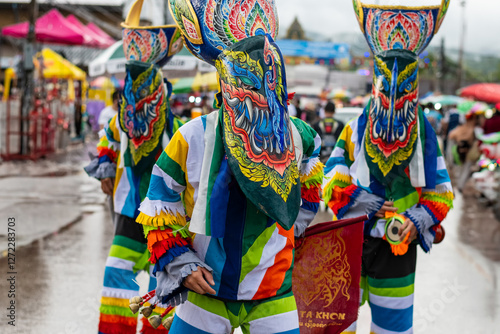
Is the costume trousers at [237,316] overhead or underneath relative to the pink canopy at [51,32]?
underneath

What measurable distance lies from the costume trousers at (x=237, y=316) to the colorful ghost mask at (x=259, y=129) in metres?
0.43

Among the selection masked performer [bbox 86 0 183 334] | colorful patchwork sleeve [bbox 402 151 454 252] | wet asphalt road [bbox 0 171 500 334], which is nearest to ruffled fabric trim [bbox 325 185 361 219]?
colorful patchwork sleeve [bbox 402 151 454 252]

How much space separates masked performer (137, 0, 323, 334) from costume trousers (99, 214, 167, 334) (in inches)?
68.0

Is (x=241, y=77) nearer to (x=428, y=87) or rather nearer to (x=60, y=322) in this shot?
(x=60, y=322)

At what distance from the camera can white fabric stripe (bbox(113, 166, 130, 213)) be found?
4.90 metres

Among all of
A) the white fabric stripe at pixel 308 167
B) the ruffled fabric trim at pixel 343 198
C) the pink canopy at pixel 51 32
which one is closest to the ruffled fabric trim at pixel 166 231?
the white fabric stripe at pixel 308 167

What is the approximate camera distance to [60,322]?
222 inches

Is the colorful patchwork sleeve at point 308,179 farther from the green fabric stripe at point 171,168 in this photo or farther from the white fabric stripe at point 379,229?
the white fabric stripe at point 379,229

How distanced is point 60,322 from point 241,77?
3542 millimetres

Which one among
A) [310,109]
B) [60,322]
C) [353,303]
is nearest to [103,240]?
[60,322]

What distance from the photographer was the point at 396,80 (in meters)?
4.17

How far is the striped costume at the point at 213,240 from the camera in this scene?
115 inches

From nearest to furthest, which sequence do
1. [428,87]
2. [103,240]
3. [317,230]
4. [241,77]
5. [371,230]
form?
[241,77] < [317,230] < [371,230] < [103,240] < [428,87]

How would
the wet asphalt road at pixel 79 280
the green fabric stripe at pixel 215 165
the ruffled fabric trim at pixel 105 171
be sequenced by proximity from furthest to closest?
the wet asphalt road at pixel 79 280
the ruffled fabric trim at pixel 105 171
the green fabric stripe at pixel 215 165
